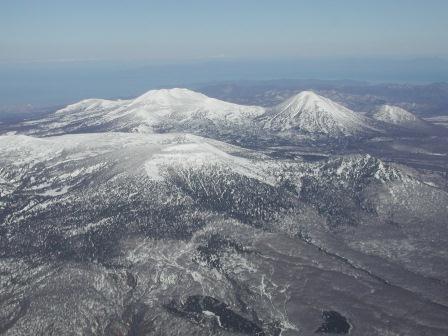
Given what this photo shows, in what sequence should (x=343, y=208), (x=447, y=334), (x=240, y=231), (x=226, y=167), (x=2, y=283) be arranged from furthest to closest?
(x=226, y=167)
(x=343, y=208)
(x=240, y=231)
(x=2, y=283)
(x=447, y=334)

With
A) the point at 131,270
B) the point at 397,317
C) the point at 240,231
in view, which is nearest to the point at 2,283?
the point at 131,270

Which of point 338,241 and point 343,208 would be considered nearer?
point 338,241

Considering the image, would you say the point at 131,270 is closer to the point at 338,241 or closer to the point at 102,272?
the point at 102,272

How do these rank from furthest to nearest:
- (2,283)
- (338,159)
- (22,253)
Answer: (338,159) → (22,253) → (2,283)

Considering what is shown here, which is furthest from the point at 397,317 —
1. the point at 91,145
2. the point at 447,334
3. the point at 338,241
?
the point at 91,145

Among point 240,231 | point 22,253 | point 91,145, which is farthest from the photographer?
point 91,145

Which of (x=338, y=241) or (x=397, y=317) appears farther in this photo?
(x=338, y=241)

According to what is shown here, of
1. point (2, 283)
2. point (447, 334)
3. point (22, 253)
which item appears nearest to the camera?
point (447, 334)

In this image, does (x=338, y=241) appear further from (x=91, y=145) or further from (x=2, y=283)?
(x=91, y=145)
